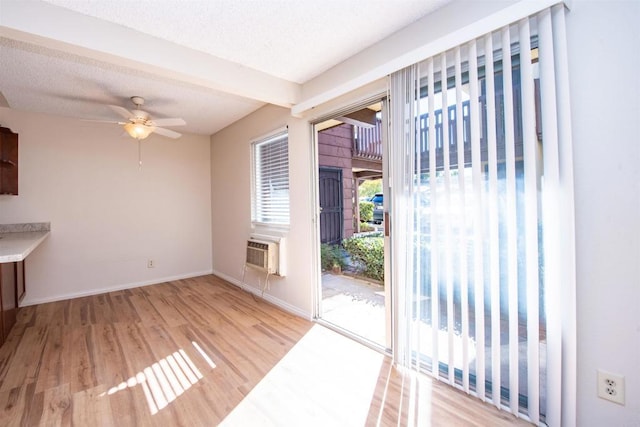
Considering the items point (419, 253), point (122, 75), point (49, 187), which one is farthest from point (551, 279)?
point (49, 187)

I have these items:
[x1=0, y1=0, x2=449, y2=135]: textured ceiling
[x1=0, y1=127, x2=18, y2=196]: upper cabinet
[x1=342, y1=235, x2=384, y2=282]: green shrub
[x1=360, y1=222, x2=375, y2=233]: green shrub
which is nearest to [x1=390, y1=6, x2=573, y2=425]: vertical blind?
[x1=0, y1=0, x2=449, y2=135]: textured ceiling

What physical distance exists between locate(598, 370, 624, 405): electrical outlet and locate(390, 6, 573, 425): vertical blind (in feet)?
0.55

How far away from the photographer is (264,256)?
347 cm

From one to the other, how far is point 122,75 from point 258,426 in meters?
3.02

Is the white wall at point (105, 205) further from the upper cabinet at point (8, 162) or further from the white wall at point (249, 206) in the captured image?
the white wall at point (249, 206)

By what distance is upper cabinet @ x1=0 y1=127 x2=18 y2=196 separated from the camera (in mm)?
3318

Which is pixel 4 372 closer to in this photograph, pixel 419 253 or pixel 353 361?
pixel 353 361

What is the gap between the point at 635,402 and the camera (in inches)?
52.2

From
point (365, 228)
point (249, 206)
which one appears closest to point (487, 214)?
point (249, 206)

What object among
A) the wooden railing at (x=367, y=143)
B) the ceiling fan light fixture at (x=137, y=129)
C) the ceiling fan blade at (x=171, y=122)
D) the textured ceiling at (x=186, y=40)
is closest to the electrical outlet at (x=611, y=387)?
the textured ceiling at (x=186, y=40)

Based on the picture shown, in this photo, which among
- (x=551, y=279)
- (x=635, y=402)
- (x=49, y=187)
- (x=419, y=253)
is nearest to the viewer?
(x=635, y=402)

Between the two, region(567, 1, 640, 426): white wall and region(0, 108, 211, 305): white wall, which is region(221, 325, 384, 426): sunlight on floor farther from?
region(0, 108, 211, 305): white wall

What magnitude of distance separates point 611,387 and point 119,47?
342 centimetres

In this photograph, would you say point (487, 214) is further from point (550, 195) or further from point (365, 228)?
point (365, 228)
